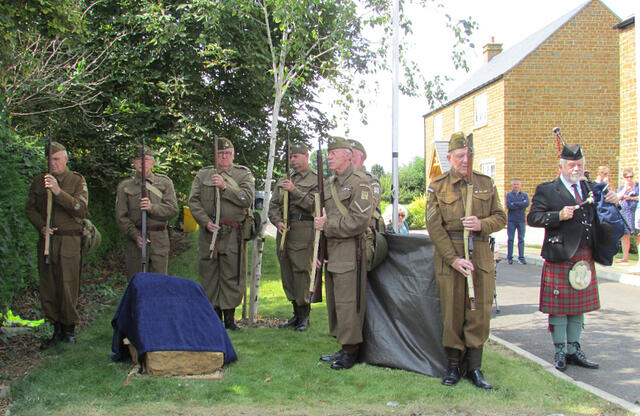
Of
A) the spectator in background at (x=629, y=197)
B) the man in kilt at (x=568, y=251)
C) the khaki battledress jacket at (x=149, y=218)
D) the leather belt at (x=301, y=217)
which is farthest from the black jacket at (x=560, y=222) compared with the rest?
the spectator in background at (x=629, y=197)

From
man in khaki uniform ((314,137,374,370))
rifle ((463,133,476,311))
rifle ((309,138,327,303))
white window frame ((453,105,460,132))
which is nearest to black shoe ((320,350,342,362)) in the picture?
man in khaki uniform ((314,137,374,370))

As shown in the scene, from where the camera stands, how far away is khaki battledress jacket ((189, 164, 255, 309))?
6.91m

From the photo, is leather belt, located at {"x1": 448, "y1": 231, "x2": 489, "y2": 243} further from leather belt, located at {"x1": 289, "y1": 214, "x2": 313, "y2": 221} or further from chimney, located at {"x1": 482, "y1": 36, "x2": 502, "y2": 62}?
chimney, located at {"x1": 482, "y1": 36, "x2": 502, "y2": 62}

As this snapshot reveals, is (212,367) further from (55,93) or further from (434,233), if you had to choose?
(55,93)

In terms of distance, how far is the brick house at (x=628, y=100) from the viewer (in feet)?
47.0

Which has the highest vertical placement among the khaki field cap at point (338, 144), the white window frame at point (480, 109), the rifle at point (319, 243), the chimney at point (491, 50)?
the chimney at point (491, 50)

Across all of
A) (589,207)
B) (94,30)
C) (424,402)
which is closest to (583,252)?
(589,207)

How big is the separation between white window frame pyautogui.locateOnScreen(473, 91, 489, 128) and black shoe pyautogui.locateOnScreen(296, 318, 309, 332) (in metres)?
20.9

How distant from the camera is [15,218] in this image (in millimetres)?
6367

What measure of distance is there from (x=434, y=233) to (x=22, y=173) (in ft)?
18.2

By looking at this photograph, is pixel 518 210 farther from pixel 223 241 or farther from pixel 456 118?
pixel 456 118

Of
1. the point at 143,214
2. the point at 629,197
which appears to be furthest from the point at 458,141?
the point at 629,197

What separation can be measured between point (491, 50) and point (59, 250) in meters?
29.7

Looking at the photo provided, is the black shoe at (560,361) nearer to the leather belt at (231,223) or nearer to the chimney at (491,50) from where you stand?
the leather belt at (231,223)
